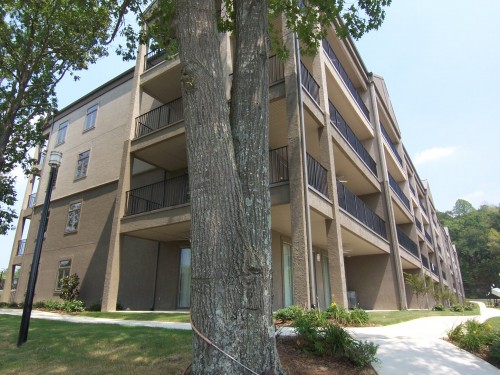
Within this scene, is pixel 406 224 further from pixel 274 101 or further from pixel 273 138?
pixel 274 101

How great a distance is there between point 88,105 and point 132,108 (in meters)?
7.50

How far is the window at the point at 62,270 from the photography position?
1814cm

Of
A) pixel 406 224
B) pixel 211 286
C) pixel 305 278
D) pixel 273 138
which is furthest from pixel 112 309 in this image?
pixel 406 224

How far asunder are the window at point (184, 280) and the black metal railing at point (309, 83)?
8515mm

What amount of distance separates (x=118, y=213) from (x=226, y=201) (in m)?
12.6

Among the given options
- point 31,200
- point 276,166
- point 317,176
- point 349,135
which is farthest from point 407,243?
point 31,200

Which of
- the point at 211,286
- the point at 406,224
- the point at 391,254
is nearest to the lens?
the point at 211,286

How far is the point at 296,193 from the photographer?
10.1 m

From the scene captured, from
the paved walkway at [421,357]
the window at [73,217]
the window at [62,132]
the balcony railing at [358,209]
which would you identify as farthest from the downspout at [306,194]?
the window at [62,132]

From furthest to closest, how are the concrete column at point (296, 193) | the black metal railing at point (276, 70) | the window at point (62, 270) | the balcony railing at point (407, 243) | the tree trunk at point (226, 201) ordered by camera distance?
the balcony railing at point (407, 243), the window at point (62, 270), the black metal railing at point (276, 70), the concrete column at point (296, 193), the tree trunk at point (226, 201)

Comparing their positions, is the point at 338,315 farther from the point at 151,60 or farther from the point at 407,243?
the point at 407,243

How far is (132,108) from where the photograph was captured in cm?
1606

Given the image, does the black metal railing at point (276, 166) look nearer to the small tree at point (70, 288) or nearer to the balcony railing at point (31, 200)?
the small tree at point (70, 288)

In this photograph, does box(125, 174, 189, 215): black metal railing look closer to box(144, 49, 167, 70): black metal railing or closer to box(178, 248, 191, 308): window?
box(178, 248, 191, 308): window
